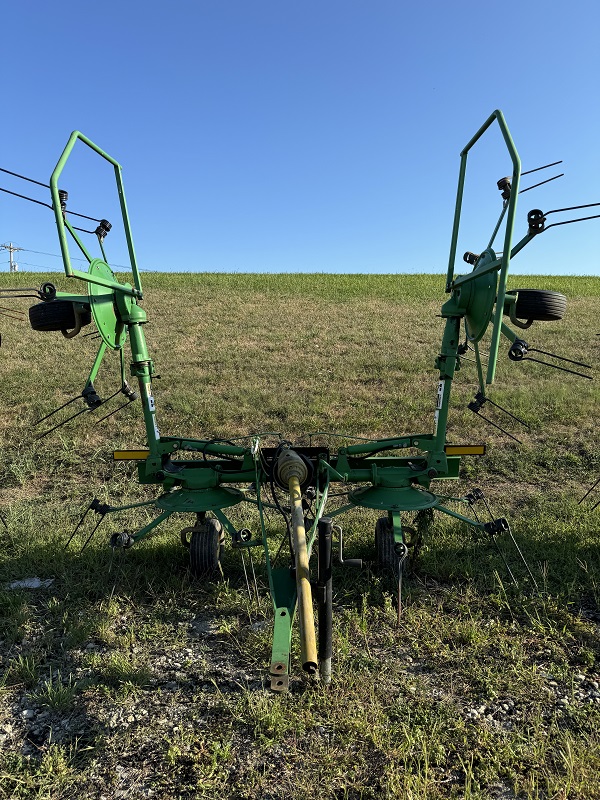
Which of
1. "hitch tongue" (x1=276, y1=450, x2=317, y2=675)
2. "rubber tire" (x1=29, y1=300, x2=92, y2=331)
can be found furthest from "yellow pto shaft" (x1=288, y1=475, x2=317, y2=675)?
"rubber tire" (x1=29, y1=300, x2=92, y2=331)

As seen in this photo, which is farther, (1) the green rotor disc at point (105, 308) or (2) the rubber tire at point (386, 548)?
(2) the rubber tire at point (386, 548)

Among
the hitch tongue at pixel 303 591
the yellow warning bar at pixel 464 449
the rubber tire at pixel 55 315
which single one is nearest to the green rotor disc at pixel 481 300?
the yellow warning bar at pixel 464 449

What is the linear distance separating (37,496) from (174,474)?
3.17 meters

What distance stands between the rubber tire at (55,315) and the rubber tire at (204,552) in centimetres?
187

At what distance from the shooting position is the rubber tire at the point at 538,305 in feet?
11.5

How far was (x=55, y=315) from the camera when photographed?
3760 millimetres

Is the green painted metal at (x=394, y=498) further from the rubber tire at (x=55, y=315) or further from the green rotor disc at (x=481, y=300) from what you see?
the rubber tire at (x=55, y=315)

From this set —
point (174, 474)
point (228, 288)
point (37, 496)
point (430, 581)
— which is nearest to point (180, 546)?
point (174, 474)

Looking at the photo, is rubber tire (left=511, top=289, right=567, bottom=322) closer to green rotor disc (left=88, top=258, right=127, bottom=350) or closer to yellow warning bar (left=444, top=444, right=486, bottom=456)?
yellow warning bar (left=444, top=444, right=486, bottom=456)

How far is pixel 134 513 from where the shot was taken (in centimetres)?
582

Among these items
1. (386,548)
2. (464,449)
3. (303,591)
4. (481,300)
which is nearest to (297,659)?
(303,591)

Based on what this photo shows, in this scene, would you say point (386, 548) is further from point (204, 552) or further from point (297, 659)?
point (204, 552)

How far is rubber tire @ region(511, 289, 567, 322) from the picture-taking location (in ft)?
11.5

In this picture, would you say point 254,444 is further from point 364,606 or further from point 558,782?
point 558,782
